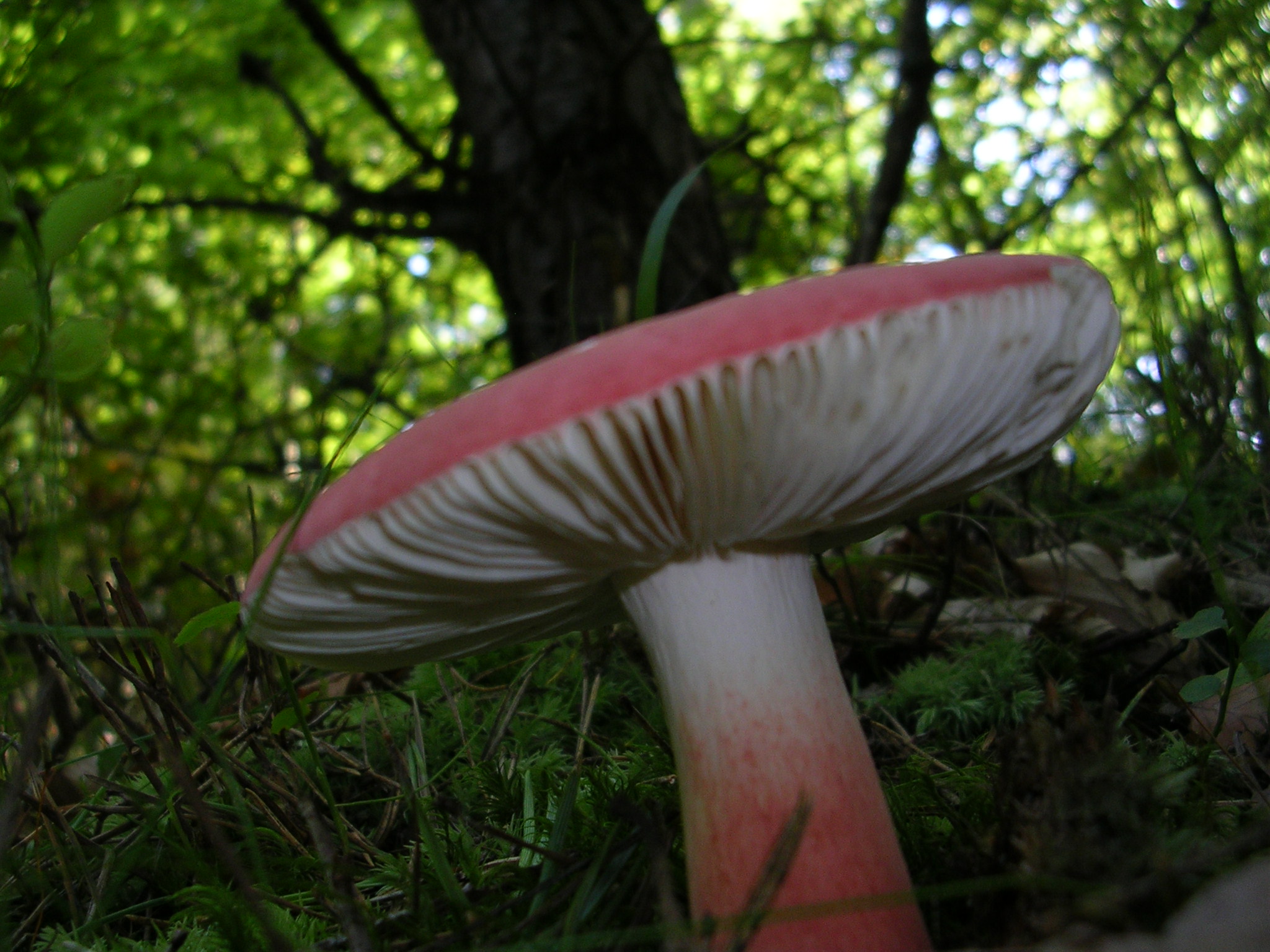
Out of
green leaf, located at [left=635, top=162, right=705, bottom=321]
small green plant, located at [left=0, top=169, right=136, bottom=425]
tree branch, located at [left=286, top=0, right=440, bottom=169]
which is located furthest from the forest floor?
tree branch, located at [left=286, top=0, right=440, bottom=169]

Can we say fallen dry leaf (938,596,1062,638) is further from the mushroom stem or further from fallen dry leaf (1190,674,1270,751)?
the mushroom stem

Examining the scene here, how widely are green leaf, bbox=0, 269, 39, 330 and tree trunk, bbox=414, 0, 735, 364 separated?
65.1 inches

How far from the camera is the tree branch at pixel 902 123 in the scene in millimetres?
2434

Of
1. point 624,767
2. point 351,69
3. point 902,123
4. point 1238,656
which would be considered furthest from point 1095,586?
point 351,69

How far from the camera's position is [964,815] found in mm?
1102

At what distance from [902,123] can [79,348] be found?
2.40 meters

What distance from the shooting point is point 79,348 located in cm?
117

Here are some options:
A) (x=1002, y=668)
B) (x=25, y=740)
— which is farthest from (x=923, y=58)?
(x=25, y=740)

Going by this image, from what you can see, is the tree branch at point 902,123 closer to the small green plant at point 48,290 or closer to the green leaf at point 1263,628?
the green leaf at point 1263,628

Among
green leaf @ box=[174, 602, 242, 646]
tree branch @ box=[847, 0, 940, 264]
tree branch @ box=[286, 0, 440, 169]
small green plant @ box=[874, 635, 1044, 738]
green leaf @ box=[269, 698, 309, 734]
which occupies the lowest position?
small green plant @ box=[874, 635, 1044, 738]

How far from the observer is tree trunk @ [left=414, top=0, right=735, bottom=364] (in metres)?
2.72

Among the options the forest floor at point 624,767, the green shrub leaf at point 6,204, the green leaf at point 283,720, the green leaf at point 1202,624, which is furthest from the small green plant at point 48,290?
the green leaf at point 1202,624

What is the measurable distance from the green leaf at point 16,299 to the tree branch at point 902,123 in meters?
2.36

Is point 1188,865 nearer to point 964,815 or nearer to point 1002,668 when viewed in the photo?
point 964,815
